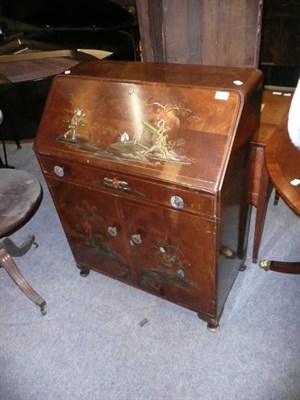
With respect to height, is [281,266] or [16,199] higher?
[16,199]

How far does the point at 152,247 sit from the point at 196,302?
Result: 0.34m

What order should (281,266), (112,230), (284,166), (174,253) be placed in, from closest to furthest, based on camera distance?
1. (284,166)
2. (174,253)
3. (112,230)
4. (281,266)

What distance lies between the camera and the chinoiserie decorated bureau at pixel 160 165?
1.03m

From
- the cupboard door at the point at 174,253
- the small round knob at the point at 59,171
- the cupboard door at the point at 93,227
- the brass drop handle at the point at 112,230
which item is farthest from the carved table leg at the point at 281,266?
the small round knob at the point at 59,171

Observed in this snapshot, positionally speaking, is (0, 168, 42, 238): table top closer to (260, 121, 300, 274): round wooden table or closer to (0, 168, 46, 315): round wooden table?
(0, 168, 46, 315): round wooden table

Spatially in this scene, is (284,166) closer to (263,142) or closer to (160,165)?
(263,142)

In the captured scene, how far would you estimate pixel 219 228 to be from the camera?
3.61 ft

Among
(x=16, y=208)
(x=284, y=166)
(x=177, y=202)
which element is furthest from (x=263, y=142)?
(x=16, y=208)

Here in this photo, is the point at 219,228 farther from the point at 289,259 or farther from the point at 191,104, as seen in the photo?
the point at 289,259

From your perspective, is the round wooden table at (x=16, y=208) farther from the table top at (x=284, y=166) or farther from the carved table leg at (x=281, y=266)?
the carved table leg at (x=281, y=266)

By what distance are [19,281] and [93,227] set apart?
1.79ft

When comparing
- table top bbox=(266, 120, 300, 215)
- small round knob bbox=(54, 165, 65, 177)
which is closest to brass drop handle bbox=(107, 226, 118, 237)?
small round knob bbox=(54, 165, 65, 177)

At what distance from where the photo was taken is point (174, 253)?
1.29 metres

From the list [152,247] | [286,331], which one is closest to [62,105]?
[152,247]
